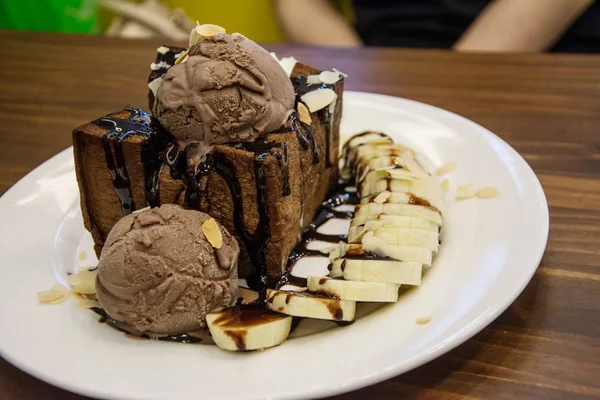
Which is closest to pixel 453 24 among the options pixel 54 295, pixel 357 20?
pixel 357 20

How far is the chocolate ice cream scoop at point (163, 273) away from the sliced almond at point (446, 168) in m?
0.77

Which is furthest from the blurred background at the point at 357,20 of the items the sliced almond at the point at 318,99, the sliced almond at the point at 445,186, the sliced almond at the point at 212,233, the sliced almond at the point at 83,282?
the sliced almond at the point at 83,282

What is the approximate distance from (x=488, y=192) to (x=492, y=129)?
0.68m

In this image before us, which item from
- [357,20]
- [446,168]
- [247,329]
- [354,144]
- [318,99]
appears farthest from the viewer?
[357,20]

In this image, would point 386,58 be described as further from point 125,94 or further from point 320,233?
point 320,233

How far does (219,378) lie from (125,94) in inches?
72.5

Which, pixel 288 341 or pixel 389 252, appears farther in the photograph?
pixel 389 252

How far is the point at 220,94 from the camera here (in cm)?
139

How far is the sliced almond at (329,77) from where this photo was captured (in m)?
1.68

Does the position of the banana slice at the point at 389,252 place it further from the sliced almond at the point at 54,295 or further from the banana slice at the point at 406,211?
the sliced almond at the point at 54,295

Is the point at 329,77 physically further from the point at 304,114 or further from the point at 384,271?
the point at 384,271

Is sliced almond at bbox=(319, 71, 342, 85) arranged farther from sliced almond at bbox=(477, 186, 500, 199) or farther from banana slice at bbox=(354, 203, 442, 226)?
sliced almond at bbox=(477, 186, 500, 199)

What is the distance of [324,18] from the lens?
3.22m

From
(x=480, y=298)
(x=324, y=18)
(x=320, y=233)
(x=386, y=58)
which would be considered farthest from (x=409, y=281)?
(x=324, y=18)
